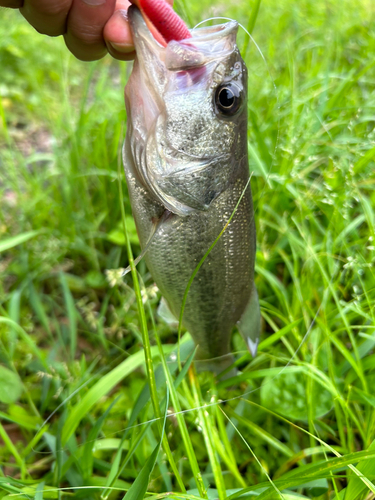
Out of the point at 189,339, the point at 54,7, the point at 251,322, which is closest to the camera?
the point at 54,7

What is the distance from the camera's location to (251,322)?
1521mm

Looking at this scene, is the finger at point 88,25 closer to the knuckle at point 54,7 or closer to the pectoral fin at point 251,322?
the knuckle at point 54,7

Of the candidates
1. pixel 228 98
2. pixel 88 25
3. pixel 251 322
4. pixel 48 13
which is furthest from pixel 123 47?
pixel 251 322

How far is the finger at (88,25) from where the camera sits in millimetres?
1199

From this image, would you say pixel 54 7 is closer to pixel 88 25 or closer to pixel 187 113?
pixel 88 25

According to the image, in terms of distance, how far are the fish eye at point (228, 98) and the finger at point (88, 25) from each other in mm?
492

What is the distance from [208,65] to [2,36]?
124 inches

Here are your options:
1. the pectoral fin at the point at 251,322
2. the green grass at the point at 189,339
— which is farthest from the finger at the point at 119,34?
the pectoral fin at the point at 251,322

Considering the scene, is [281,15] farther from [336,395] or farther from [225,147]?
[336,395]

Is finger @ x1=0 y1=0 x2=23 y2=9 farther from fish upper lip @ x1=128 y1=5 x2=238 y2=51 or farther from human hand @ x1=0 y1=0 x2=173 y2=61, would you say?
fish upper lip @ x1=128 y1=5 x2=238 y2=51

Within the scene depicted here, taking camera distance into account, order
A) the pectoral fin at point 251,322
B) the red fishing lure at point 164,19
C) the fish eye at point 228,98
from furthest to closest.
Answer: the pectoral fin at point 251,322 < the fish eye at point 228,98 < the red fishing lure at point 164,19

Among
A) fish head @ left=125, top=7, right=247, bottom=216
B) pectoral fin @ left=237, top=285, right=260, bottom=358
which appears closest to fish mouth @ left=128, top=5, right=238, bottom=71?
fish head @ left=125, top=7, right=247, bottom=216

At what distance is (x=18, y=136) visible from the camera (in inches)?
135

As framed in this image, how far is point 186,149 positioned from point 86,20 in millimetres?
600
